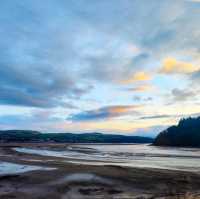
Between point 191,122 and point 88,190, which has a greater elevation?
point 191,122

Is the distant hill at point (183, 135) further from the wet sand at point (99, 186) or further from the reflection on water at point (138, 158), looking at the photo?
the wet sand at point (99, 186)

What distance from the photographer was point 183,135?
15275 cm

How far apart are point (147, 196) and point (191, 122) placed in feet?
496

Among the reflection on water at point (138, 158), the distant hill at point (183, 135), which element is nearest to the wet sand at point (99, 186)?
the reflection on water at point (138, 158)

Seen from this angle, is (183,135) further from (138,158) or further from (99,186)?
(99,186)

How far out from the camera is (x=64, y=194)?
17.1 m

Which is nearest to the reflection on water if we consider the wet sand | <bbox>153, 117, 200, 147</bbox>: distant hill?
the wet sand

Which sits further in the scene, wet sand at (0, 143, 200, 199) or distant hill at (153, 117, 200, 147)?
distant hill at (153, 117, 200, 147)

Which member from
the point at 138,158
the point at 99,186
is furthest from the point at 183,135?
the point at 99,186

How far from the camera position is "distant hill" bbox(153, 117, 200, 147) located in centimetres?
14718

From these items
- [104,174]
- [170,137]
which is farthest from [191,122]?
[104,174]

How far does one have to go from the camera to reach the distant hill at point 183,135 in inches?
5794

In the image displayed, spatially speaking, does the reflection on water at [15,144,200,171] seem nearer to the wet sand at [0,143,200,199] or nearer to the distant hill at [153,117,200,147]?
the wet sand at [0,143,200,199]

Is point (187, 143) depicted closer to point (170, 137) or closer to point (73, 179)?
point (170, 137)
